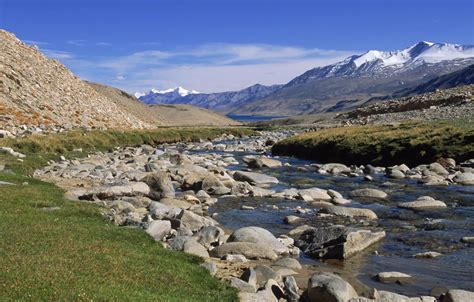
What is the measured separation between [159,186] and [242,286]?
58.2 ft

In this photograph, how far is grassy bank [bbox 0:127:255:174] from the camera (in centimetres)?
3830

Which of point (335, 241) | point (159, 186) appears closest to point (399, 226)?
point (335, 241)

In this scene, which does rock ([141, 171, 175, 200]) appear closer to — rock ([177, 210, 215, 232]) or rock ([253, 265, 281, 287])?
rock ([177, 210, 215, 232])

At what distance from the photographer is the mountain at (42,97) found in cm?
6220

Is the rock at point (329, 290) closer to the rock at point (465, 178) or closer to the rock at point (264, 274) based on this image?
the rock at point (264, 274)

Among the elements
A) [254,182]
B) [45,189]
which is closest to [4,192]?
[45,189]

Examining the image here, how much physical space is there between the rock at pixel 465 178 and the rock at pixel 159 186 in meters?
20.5

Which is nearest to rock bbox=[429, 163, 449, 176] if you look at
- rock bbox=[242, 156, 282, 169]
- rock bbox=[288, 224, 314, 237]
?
rock bbox=[242, 156, 282, 169]

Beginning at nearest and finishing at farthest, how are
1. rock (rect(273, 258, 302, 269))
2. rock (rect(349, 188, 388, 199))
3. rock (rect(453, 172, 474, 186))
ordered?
rock (rect(273, 258, 302, 269))
rock (rect(349, 188, 388, 199))
rock (rect(453, 172, 474, 186))

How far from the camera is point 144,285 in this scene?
13.1 metres

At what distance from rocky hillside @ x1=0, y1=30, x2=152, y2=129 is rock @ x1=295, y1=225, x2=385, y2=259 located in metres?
42.5

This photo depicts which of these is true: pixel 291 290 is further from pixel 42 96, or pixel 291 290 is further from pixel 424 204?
pixel 42 96

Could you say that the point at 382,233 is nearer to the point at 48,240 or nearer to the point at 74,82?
the point at 48,240

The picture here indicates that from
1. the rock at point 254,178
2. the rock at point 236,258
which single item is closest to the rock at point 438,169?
the rock at point 254,178
